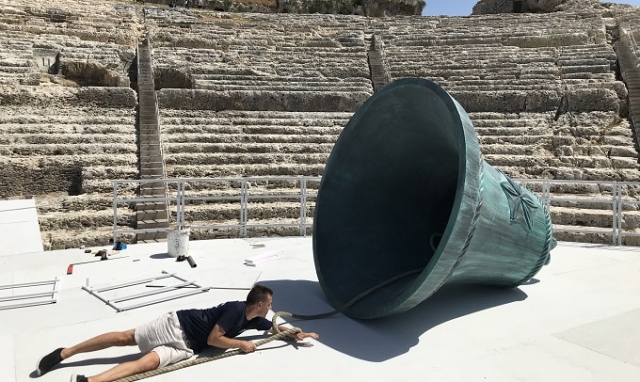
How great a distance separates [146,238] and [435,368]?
18.7ft

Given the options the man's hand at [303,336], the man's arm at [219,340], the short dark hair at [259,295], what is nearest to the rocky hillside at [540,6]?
the man's hand at [303,336]

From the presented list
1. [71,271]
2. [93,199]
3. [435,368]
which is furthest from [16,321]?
[93,199]

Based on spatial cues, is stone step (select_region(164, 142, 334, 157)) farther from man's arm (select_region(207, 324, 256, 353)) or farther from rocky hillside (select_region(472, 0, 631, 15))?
rocky hillside (select_region(472, 0, 631, 15))

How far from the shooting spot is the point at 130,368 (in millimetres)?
3002

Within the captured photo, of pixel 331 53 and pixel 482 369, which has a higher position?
pixel 331 53

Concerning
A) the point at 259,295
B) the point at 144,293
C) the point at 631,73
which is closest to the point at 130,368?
the point at 259,295

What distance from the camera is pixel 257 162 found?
10227 millimetres

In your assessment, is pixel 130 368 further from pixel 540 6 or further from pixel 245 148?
pixel 540 6

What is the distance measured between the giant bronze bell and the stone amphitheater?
10.9 ft

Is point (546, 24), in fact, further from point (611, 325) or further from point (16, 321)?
point (16, 321)

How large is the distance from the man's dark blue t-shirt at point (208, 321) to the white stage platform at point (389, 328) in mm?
181

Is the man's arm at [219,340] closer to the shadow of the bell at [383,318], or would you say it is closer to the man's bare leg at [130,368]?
the man's bare leg at [130,368]

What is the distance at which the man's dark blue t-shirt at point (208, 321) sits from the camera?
11.0 ft

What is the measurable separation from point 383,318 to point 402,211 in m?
1.16
